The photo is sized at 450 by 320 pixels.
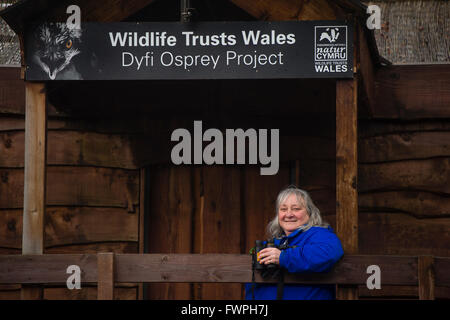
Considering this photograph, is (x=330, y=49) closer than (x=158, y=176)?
Yes

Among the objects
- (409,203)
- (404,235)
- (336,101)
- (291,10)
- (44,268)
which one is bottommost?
(44,268)

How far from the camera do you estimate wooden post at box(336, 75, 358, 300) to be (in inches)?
193

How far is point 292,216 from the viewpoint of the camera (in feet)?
15.9

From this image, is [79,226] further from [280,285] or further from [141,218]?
[280,285]

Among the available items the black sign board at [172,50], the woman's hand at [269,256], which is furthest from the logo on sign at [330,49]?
the woman's hand at [269,256]

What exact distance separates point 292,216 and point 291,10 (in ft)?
5.42

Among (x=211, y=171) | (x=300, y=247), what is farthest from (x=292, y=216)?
(x=211, y=171)

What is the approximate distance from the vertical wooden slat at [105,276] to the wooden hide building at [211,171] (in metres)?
1.87

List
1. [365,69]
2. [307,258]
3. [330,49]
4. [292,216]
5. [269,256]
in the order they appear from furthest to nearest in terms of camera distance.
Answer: [365,69] → [330,49] → [292,216] → [269,256] → [307,258]

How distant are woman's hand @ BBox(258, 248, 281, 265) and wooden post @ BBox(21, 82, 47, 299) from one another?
5.77 ft

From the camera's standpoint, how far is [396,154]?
6.81 meters

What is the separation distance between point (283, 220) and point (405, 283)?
1031 mm
